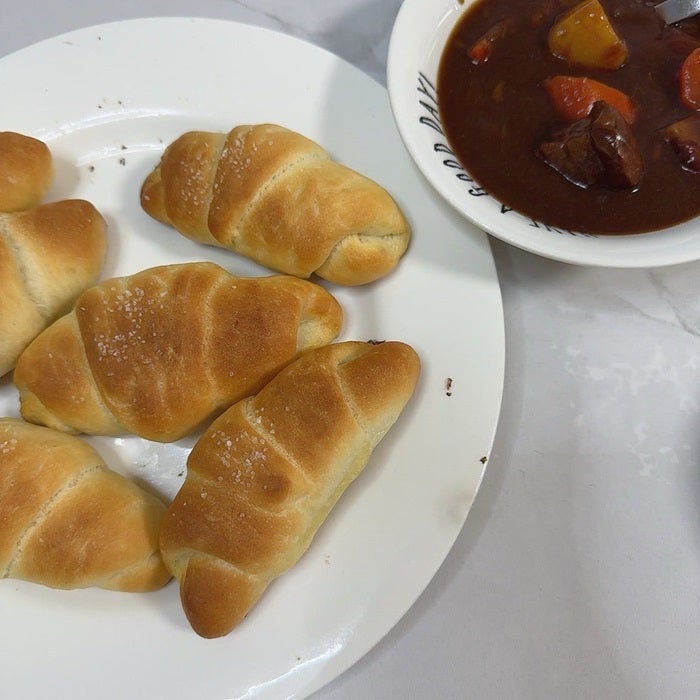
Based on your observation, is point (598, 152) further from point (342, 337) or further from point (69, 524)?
point (69, 524)

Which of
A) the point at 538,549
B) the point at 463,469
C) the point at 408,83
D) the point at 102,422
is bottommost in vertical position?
the point at 538,549

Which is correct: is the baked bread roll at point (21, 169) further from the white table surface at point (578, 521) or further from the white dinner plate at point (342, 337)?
the white table surface at point (578, 521)

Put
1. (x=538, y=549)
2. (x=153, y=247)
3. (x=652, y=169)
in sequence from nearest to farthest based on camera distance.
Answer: (x=652, y=169), (x=538, y=549), (x=153, y=247)

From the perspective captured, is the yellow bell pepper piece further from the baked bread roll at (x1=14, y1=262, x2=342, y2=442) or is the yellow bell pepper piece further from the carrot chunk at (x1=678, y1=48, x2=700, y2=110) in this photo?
the baked bread roll at (x1=14, y1=262, x2=342, y2=442)

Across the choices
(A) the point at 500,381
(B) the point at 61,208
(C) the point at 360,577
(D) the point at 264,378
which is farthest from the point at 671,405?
(B) the point at 61,208

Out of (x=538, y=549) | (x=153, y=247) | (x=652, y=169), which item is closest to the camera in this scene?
(x=652, y=169)

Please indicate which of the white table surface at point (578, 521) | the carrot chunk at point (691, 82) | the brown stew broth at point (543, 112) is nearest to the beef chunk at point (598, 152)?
the brown stew broth at point (543, 112)

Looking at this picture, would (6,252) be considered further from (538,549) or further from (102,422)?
(538,549)

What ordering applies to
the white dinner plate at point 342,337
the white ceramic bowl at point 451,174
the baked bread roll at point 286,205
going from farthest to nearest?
1. the baked bread roll at point 286,205
2. the white dinner plate at point 342,337
3. the white ceramic bowl at point 451,174
